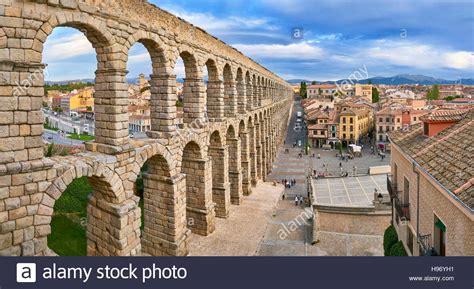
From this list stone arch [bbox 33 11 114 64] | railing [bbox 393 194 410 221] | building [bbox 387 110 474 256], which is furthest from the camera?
railing [bbox 393 194 410 221]

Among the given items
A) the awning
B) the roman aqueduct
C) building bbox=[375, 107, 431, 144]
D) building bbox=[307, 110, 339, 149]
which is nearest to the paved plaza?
the roman aqueduct

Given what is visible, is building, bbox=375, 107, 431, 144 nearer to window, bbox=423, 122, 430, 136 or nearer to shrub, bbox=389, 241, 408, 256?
shrub, bbox=389, 241, 408, 256

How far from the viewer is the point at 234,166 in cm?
2753

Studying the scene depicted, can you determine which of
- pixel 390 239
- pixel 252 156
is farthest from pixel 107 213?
pixel 252 156

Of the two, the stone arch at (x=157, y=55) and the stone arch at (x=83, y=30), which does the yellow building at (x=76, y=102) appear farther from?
the stone arch at (x=83, y=30)

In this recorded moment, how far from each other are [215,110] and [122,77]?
11274 mm

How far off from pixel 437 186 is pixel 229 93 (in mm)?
17940

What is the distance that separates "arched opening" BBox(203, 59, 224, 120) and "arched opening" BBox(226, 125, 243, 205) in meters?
3.67

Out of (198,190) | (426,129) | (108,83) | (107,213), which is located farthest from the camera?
(198,190)

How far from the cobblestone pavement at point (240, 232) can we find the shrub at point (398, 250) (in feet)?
22.9

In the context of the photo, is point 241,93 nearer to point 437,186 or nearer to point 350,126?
point 437,186

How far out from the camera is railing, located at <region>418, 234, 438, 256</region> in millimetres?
11312

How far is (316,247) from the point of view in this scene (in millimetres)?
22281

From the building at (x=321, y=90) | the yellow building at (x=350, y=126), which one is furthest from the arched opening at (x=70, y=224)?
the building at (x=321, y=90)
